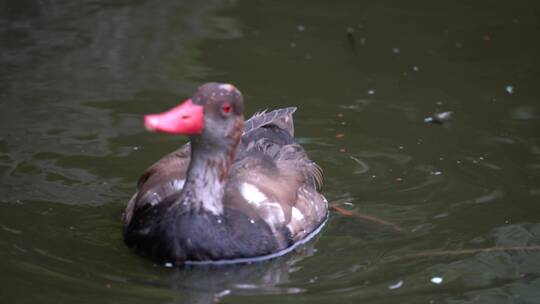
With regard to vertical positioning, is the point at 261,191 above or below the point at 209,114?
below

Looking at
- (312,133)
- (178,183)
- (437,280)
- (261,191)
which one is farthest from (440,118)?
(178,183)

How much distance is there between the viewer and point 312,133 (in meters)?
8.47

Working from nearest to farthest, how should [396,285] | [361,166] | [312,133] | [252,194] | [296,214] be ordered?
[396,285] < [252,194] < [296,214] < [361,166] < [312,133]

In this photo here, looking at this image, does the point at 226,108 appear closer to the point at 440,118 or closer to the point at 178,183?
the point at 178,183

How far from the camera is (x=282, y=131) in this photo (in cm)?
757

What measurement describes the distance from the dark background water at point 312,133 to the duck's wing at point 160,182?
28 cm

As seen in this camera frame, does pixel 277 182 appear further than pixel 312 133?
No

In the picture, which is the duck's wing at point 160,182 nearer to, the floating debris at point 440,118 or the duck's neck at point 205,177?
the duck's neck at point 205,177

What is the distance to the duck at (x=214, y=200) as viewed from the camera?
610 cm

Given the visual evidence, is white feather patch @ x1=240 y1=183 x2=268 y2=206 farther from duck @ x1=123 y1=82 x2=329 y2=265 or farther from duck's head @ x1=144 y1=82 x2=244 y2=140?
duck's head @ x1=144 y1=82 x2=244 y2=140

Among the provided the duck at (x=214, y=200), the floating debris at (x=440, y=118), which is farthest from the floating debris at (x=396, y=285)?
the floating debris at (x=440, y=118)

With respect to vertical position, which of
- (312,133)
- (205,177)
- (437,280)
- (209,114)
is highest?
(209,114)

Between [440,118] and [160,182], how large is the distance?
3.15 metres

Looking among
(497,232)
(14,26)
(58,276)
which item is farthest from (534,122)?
(14,26)
